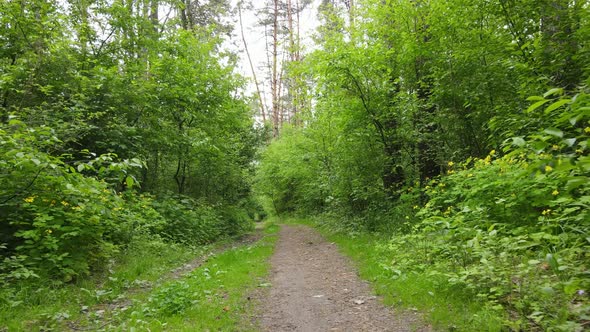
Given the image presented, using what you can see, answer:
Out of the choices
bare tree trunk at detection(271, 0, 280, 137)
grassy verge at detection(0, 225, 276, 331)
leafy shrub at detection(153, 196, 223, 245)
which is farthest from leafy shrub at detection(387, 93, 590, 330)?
bare tree trunk at detection(271, 0, 280, 137)

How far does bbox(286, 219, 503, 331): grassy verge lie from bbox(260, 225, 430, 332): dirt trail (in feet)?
0.66

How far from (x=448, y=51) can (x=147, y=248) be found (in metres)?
9.29

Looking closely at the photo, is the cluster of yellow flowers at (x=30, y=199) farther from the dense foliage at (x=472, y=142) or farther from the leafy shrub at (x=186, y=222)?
the dense foliage at (x=472, y=142)

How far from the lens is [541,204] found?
5.01 metres

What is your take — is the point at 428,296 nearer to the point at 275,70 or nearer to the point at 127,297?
the point at 127,297

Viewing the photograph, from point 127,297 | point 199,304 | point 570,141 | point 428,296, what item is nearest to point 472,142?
point 428,296

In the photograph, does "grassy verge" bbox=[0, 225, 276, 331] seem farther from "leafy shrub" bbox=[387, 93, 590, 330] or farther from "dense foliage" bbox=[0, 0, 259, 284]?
A: "leafy shrub" bbox=[387, 93, 590, 330]

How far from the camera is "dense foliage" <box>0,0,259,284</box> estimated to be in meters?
5.48

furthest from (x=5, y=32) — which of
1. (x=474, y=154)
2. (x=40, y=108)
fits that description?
(x=474, y=154)

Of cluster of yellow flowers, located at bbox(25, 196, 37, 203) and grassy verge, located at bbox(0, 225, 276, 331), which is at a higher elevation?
cluster of yellow flowers, located at bbox(25, 196, 37, 203)

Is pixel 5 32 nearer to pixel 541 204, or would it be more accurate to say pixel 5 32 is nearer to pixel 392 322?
pixel 392 322

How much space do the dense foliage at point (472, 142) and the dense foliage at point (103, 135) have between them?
4.60m

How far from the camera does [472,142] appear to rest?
31.4 ft

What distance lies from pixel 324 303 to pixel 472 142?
6.74m
